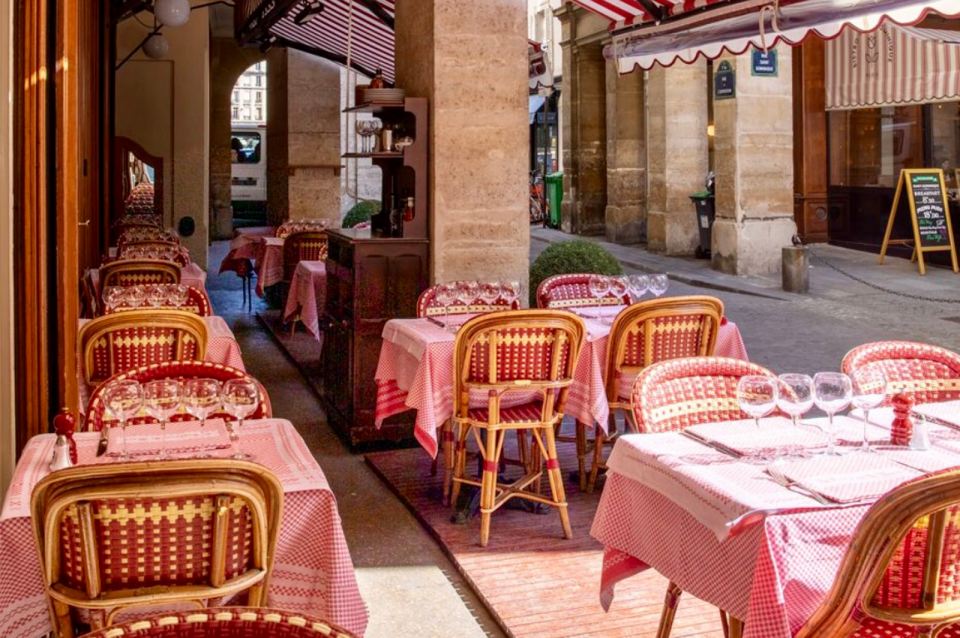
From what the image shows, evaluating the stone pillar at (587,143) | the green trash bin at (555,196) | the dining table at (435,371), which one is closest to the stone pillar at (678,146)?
the stone pillar at (587,143)

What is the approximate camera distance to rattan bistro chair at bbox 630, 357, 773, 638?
10.5 ft

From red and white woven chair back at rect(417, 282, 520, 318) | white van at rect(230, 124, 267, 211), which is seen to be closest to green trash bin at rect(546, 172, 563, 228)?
white van at rect(230, 124, 267, 211)

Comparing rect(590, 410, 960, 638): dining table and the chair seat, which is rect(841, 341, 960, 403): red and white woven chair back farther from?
the chair seat

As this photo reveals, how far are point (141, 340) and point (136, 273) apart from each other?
2.65 m

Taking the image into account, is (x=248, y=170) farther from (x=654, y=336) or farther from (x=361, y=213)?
(x=654, y=336)

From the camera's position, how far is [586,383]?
505 cm

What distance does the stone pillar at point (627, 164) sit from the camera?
1858 cm

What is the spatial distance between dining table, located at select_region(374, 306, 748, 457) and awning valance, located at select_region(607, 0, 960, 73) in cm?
229

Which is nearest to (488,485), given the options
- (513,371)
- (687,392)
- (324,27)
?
(513,371)

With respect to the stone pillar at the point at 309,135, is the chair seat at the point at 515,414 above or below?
below

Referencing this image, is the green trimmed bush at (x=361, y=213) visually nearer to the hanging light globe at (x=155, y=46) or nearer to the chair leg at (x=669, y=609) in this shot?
the hanging light globe at (x=155, y=46)

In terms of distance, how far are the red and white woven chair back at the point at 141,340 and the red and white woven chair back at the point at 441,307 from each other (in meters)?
1.31

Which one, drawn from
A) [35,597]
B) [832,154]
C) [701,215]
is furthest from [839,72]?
[35,597]

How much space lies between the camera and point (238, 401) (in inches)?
127
